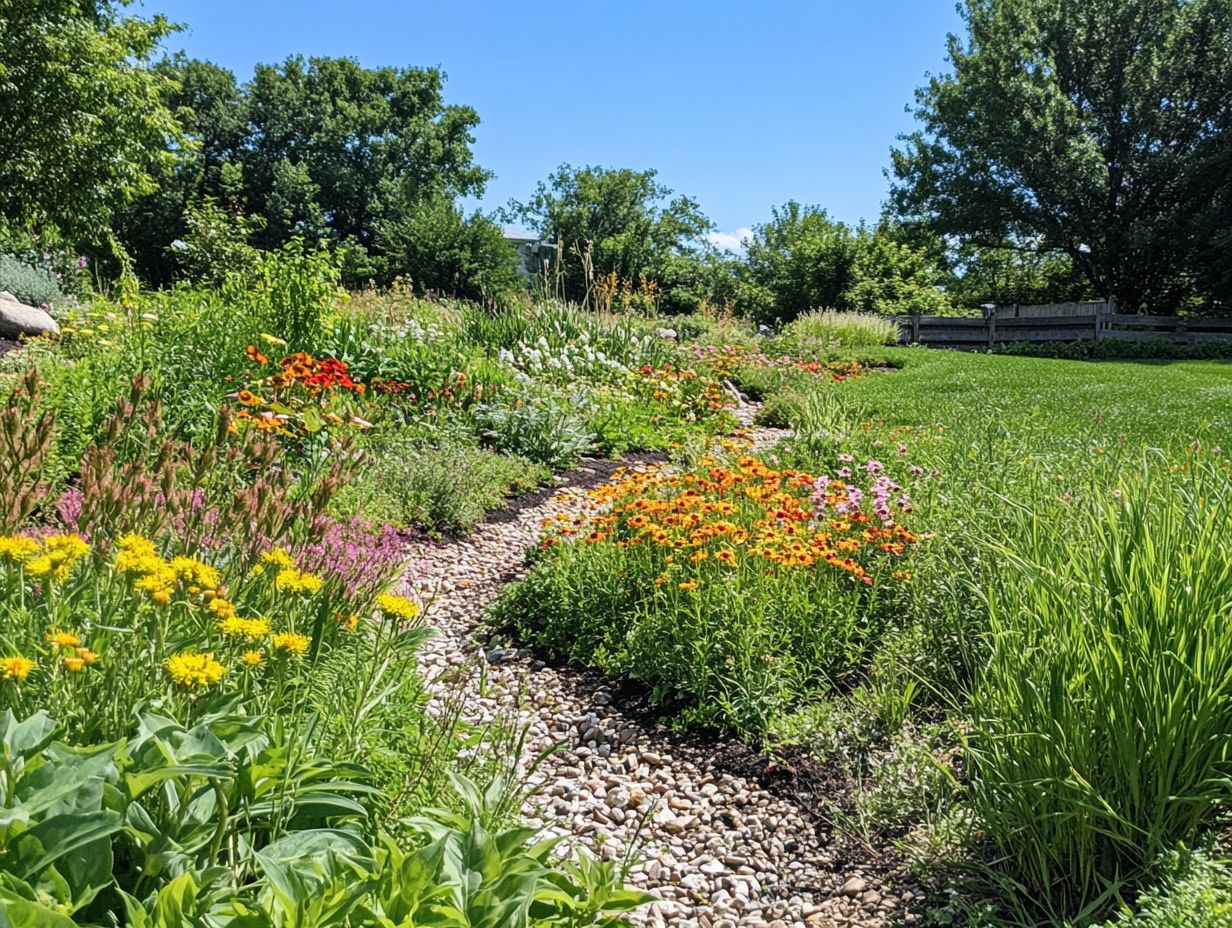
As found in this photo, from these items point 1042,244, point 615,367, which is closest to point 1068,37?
point 1042,244

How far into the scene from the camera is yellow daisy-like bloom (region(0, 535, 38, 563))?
5.03 ft

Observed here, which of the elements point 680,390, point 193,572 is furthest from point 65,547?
point 680,390

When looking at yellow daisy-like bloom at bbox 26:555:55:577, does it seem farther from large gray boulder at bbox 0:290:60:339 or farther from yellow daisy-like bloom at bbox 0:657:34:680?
large gray boulder at bbox 0:290:60:339

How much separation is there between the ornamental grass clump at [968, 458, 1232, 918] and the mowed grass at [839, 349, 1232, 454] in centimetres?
316

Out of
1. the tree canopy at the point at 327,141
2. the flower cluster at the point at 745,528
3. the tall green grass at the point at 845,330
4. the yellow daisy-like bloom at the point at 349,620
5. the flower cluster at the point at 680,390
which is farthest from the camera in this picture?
the tree canopy at the point at 327,141

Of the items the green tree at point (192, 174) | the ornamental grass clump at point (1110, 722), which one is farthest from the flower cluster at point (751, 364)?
the green tree at point (192, 174)

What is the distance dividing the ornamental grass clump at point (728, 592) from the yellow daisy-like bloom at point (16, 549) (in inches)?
89.5

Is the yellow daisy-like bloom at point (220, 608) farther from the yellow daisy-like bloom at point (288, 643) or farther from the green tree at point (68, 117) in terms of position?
the green tree at point (68, 117)

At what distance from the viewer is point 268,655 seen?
6.80ft

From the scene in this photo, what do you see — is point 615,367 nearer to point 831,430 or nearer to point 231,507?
point 831,430

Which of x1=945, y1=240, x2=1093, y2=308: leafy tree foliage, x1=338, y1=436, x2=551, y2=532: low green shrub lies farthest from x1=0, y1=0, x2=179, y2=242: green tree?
x1=945, y1=240, x2=1093, y2=308: leafy tree foliage

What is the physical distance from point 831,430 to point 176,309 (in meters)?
5.91

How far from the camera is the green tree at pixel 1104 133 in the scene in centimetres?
2200

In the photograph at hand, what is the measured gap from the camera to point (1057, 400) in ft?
30.8
